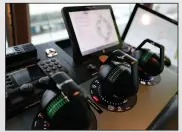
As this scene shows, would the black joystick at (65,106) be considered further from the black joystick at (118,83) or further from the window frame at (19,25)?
the window frame at (19,25)

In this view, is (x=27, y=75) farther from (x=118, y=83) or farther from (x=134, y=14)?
(x=134, y=14)

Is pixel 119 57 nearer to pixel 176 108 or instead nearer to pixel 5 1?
pixel 176 108

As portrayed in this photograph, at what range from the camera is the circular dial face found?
0.57 meters

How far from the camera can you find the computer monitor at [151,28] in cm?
85

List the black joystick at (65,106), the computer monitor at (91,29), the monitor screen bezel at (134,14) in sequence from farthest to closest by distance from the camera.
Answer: the monitor screen bezel at (134,14) → the computer monitor at (91,29) → the black joystick at (65,106)

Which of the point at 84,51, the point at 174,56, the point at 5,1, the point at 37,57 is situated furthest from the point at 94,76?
the point at 174,56

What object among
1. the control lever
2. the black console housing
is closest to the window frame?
the black console housing

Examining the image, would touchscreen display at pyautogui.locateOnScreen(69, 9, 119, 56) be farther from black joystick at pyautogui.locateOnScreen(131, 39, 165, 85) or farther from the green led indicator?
the green led indicator

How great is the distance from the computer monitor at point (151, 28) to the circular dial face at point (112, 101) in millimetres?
401

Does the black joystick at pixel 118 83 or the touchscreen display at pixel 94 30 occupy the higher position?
the touchscreen display at pixel 94 30

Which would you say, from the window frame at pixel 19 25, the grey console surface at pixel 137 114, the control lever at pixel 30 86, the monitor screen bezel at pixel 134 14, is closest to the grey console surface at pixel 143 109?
the grey console surface at pixel 137 114

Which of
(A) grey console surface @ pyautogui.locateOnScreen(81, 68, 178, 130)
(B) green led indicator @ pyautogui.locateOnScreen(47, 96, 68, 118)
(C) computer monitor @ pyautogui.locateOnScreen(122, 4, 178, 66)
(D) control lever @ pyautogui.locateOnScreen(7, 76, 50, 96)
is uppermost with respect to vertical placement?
(C) computer monitor @ pyautogui.locateOnScreen(122, 4, 178, 66)

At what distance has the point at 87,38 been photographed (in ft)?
2.34

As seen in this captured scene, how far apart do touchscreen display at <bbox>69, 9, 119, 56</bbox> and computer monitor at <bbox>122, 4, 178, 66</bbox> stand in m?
0.14
